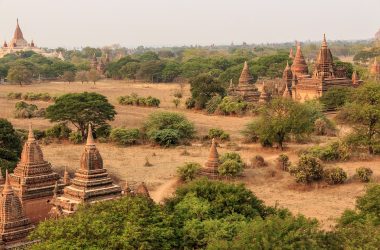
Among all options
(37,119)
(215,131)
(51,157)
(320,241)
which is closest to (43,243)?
(320,241)

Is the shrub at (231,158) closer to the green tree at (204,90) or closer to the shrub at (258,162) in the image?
the shrub at (258,162)

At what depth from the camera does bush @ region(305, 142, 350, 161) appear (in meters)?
32.7

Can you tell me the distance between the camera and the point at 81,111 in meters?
41.4

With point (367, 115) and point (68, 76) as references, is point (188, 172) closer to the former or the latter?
point (367, 115)

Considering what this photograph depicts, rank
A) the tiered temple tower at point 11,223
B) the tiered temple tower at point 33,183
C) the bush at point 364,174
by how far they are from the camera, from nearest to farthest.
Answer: the tiered temple tower at point 11,223 → the tiered temple tower at point 33,183 → the bush at point 364,174

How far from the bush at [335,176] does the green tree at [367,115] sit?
585 cm

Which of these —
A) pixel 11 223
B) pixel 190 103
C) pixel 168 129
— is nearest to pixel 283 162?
pixel 168 129

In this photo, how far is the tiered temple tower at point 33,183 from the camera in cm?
2031

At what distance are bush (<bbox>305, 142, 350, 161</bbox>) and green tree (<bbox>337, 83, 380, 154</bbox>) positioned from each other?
1321 mm

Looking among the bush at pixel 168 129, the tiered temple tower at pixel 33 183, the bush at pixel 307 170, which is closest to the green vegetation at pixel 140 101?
the bush at pixel 168 129

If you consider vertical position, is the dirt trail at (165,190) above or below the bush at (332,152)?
below

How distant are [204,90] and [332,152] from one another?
25.3 meters

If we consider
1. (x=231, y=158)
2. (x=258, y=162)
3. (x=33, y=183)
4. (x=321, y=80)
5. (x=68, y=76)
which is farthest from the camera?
(x=68, y=76)

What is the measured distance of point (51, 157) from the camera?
116 feet
